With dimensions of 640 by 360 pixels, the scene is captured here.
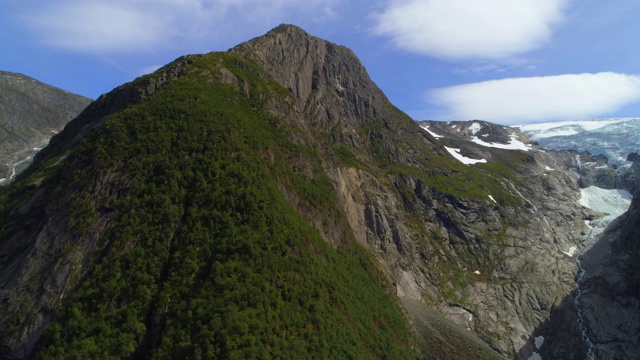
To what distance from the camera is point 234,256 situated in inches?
3364

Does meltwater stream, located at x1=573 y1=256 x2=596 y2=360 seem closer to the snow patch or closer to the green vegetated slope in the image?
the snow patch

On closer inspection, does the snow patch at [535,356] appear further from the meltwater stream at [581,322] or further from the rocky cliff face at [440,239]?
the meltwater stream at [581,322]

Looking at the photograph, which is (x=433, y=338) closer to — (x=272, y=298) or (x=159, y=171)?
(x=272, y=298)

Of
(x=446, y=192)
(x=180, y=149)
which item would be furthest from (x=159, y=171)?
(x=446, y=192)

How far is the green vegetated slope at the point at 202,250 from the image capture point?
73.8 m

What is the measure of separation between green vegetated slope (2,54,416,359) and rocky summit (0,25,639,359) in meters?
0.32

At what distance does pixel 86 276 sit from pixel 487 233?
14775cm

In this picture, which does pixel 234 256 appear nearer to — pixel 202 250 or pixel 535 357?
pixel 202 250

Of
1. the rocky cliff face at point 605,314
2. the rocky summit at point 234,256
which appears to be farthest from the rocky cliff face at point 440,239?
the rocky cliff face at point 605,314

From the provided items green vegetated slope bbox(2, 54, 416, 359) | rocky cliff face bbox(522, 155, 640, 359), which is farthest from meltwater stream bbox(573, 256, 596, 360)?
green vegetated slope bbox(2, 54, 416, 359)

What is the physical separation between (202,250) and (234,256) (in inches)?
228

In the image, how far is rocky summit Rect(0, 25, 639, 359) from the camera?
75.3 meters

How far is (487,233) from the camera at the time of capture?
7357 inches

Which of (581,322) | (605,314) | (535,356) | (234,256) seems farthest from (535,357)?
(234,256)
